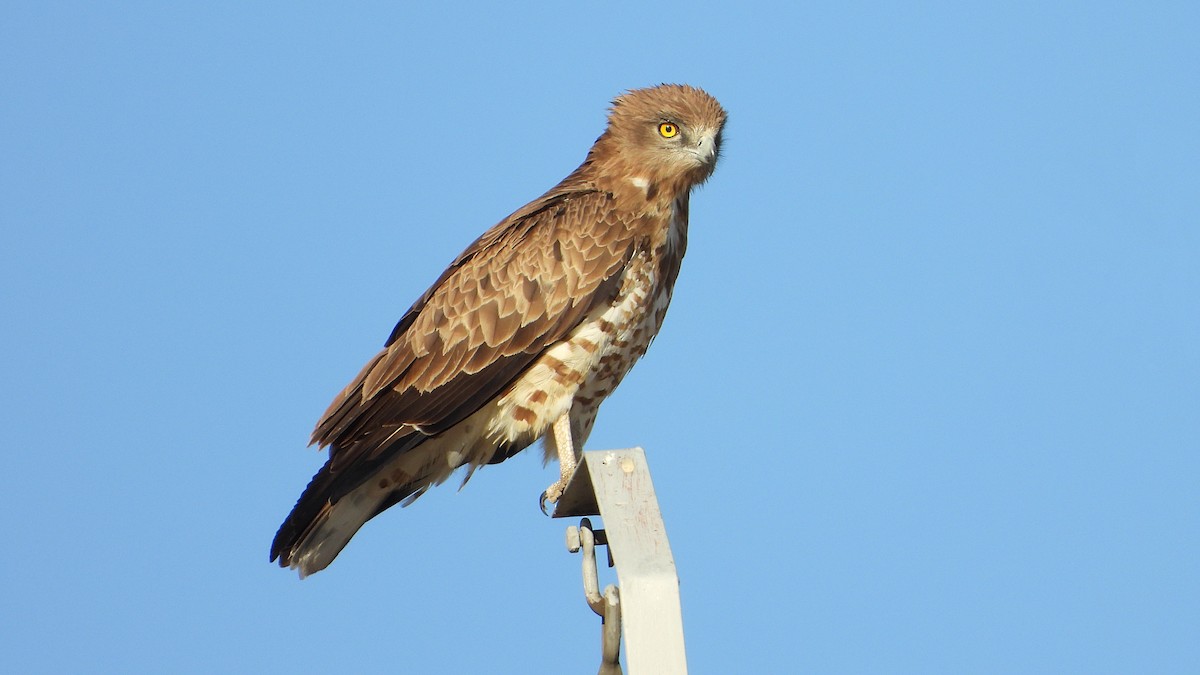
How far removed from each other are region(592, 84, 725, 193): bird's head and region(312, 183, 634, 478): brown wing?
30 cm

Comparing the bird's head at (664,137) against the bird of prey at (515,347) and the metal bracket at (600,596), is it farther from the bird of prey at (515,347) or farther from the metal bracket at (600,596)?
the metal bracket at (600,596)

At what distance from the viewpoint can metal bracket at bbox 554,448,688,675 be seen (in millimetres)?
4512

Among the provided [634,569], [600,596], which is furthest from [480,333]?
[634,569]

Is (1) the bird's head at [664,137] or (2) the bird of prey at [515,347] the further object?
(1) the bird's head at [664,137]

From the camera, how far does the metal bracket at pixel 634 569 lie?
4512 mm

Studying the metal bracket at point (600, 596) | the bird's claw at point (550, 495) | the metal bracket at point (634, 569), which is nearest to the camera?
the metal bracket at point (634, 569)

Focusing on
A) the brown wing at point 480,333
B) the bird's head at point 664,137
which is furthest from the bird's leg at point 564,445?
the bird's head at point 664,137

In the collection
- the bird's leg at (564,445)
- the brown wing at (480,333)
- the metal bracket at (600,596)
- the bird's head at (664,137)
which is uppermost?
the bird's head at (664,137)

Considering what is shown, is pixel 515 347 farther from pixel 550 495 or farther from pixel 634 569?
pixel 634 569

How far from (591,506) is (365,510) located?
1860 millimetres

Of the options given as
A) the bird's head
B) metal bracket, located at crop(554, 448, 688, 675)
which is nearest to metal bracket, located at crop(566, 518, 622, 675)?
metal bracket, located at crop(554, 448, 688, 675)

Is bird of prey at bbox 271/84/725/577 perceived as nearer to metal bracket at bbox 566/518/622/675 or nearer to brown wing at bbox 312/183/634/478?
brown wing at bbox 312/183/634/478

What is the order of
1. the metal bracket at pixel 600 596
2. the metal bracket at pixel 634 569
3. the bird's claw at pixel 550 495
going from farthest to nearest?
the bird's claw at pixel 550 495
the metal bracket at pixel 600 596
the metal bracket at pixel 634 569

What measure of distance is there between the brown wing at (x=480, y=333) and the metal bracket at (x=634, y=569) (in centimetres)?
191
